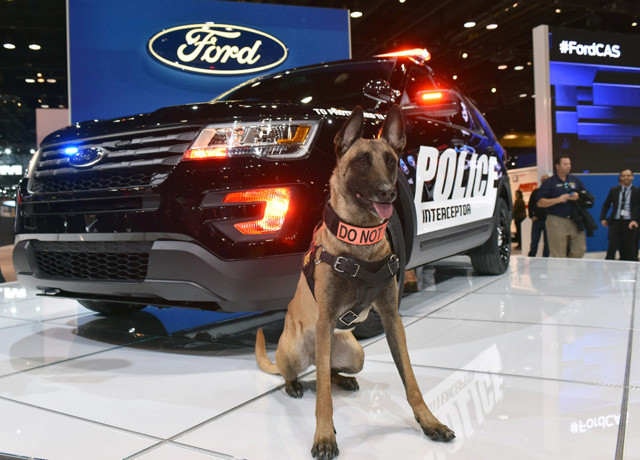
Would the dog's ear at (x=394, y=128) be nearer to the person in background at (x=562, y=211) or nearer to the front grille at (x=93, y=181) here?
the front grille at (x=93, y=181)

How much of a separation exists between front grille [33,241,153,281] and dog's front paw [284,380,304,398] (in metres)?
0.91

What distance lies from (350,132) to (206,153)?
3.06ft

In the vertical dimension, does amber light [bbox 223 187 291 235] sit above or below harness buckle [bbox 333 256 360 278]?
above

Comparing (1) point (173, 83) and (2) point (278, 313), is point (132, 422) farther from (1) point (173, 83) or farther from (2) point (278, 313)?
(1) point (173, 83)

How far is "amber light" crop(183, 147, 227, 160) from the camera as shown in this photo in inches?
92.7

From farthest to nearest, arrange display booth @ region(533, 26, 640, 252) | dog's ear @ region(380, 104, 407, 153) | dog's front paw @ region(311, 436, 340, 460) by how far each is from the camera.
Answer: display booth @ region(533, 26, 640, 252)
dog's ear @ region(380, 104, 407, 153)
dog's front paw @ region(311, 436, 340, 460)

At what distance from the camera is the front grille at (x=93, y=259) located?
8.09 ft

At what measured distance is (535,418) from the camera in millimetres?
1737

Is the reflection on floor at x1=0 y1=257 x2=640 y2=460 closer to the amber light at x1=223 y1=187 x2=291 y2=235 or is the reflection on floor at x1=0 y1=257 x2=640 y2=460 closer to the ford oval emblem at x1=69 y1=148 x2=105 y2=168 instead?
the amber light at x1=223 y1=187 x2=291 y2=235

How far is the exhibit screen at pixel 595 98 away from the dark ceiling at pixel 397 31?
1.56m

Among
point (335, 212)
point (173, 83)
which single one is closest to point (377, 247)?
point (335, 212)

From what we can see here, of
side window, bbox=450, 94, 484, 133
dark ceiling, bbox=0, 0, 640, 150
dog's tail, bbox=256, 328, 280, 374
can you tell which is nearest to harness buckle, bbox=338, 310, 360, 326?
dog's tail, bbox=256, 328, 280, 374

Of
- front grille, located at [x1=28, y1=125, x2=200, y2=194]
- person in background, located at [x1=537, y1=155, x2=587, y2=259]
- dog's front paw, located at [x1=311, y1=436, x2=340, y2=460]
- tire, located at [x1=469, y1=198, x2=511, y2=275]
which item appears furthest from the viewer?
person in background, located at [x1=537, y1=155, x2=587, y2=259]

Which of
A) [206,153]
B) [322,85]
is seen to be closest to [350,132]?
[206,153]
